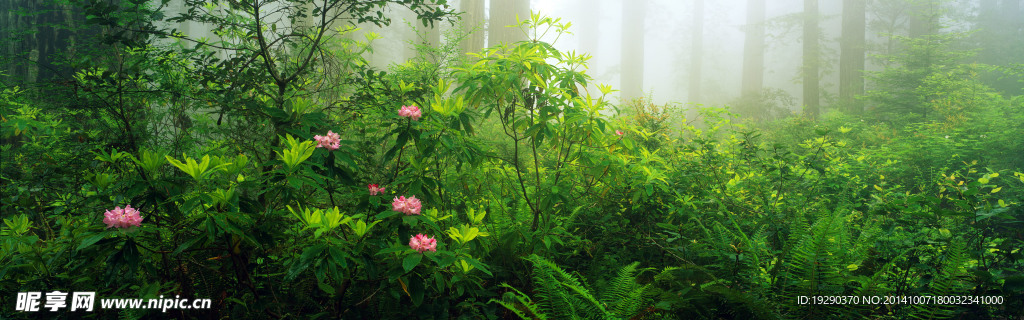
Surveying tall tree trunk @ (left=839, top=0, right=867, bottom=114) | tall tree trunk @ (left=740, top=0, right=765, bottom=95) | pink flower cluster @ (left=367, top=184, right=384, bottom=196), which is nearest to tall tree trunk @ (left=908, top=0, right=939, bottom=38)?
tall tree trunk @ (left=839, top=0, right=867, bottom=114)

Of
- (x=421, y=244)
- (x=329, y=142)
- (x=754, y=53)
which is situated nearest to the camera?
(x=421, y=244)

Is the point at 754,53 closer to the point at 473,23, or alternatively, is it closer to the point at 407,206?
the point at 473,23

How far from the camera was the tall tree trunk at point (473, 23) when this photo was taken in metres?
7.91

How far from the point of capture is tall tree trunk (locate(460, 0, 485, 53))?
7914 mm

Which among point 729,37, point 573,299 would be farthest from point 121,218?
point 729,37

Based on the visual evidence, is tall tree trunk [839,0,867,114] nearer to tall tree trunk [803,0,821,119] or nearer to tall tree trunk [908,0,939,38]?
tall tree trunk [803,0,821,119]

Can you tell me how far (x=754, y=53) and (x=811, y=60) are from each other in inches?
226

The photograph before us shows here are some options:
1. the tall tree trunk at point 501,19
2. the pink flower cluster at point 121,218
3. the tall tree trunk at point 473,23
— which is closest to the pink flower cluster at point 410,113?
the pink flower cluster at point 121,218

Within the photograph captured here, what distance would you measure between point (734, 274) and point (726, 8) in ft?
114

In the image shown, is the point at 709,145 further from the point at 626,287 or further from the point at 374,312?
the point at 374,312

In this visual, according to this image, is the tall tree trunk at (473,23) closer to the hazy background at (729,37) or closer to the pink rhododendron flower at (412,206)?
the pink rhododendron flower at (412,206)

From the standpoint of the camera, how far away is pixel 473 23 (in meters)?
8.95

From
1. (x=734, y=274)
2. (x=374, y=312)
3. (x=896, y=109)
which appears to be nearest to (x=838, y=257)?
(x=734, y=274)

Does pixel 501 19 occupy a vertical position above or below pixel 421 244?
above
